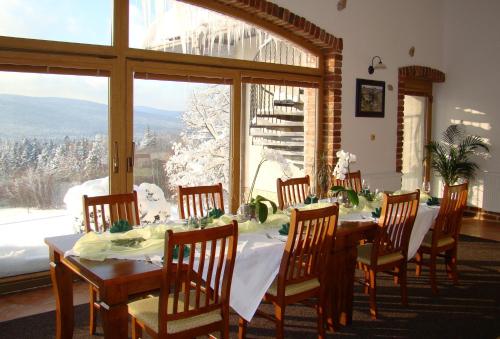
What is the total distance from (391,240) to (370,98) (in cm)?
342

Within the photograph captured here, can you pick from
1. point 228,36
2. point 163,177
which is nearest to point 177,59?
point 228,36

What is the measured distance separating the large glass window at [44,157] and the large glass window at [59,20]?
0.34 meters

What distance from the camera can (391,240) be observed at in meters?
4.00

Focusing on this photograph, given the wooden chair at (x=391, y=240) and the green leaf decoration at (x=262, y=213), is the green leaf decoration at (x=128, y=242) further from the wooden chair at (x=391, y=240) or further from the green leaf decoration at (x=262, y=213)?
the wooden chair at (x=391, y=240)

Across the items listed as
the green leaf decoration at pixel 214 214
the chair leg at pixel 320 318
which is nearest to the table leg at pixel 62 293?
the green leaf decoration at pixel 214 214

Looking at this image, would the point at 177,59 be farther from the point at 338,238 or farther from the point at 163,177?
the point at 338,238

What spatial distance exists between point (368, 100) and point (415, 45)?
4.98ft

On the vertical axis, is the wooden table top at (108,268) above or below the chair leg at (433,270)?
above

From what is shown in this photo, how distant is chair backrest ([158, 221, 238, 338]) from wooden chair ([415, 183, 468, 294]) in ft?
7.71

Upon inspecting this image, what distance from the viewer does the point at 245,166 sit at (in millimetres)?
5750

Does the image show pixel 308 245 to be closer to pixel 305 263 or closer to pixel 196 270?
pixel 305 263

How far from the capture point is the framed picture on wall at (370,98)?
22.3ft

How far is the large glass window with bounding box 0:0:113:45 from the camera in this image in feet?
13.5

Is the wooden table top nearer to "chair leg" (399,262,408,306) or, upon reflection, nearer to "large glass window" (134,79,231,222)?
"large glass window" (134,79,231,222)
